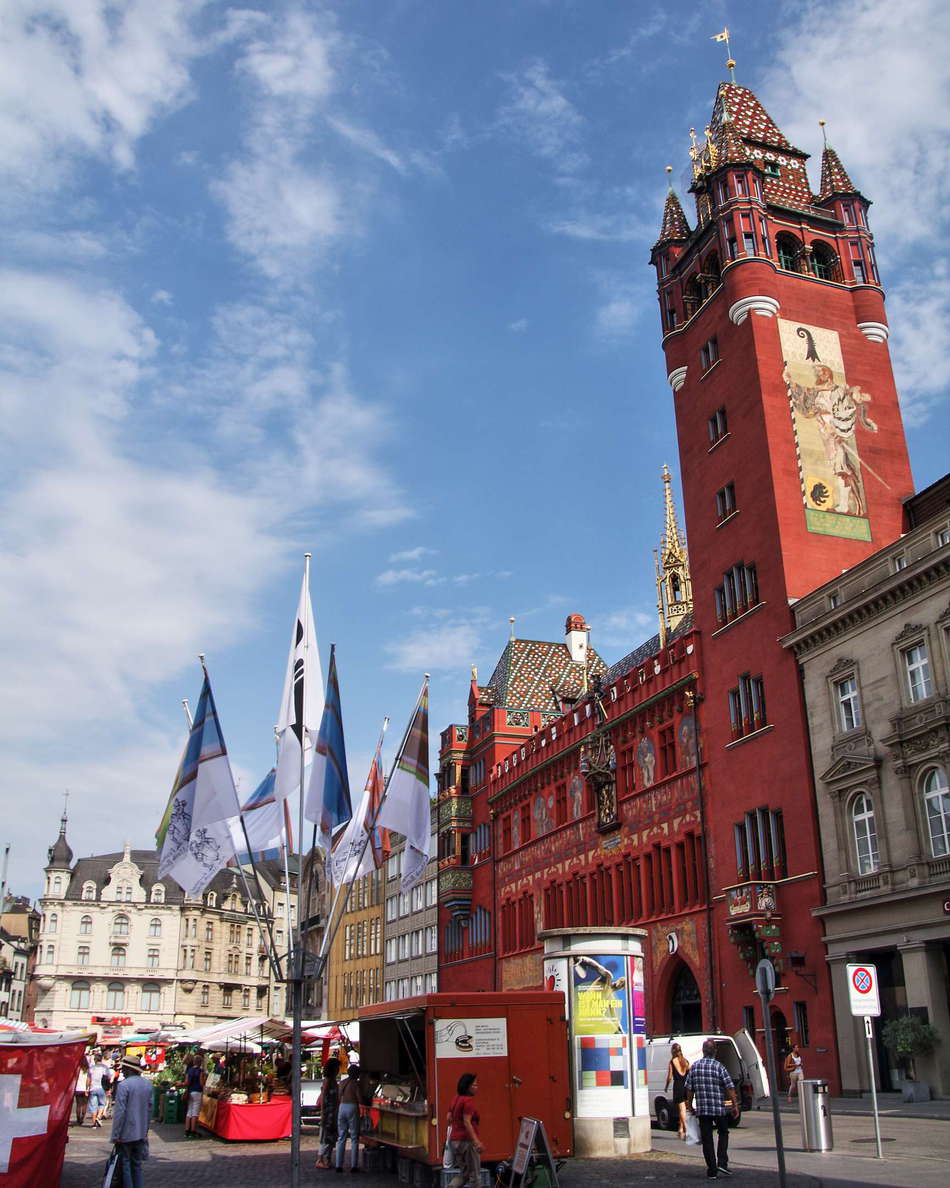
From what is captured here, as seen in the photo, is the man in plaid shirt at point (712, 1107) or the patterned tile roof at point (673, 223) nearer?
the man in plaid shirt at point (712, 1107)

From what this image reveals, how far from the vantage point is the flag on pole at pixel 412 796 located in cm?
1820

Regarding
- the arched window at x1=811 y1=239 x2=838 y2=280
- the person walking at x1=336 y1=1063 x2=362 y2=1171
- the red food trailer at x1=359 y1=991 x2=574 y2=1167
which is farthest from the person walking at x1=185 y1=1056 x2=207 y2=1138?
the arched window at x1=811 y1=239 x2=838 y2=280

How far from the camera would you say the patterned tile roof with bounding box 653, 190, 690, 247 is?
45062mm

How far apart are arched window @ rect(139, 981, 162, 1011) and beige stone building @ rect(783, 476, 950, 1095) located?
81.5m

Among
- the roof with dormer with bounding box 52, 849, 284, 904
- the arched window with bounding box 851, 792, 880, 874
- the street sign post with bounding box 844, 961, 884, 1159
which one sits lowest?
the street sign post with bounding box 844, 961, 884, 1159

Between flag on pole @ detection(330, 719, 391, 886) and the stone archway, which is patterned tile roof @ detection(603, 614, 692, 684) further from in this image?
flag on pole @ detection(330, 719, 391, 886)

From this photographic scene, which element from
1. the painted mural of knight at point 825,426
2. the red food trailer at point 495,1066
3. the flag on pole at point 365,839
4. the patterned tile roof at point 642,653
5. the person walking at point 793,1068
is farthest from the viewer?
the patterned tile roof at point 642,653

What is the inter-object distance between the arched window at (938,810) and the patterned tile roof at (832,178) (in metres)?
24.3

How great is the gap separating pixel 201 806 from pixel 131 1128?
432cm

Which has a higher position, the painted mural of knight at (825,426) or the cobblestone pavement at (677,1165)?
the painted mural of knight at (825,426)

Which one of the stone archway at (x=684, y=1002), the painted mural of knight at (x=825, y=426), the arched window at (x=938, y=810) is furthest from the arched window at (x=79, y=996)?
the arched window at (x=938, y=810)

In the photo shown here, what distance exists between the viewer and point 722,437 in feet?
126

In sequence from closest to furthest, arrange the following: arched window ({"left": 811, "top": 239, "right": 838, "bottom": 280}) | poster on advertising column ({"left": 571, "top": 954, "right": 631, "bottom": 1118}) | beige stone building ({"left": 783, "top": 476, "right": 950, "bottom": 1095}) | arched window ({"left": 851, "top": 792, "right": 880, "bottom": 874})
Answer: poster on advertising column ({"left": 571, "top": 954, "right": 631, "bottom": 1118}), beige stone building ({"left": 783, "top": 476, "right": 950, "bottom": 1095}), arched window ({"left": 851, "top": 792, "right": 880, "bottom": 874}), arched window ({"left": 811, "top": 239, "right": 838, "bottom": 280})

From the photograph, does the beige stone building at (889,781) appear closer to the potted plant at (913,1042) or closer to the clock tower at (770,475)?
the potted plant at (913,1042)
